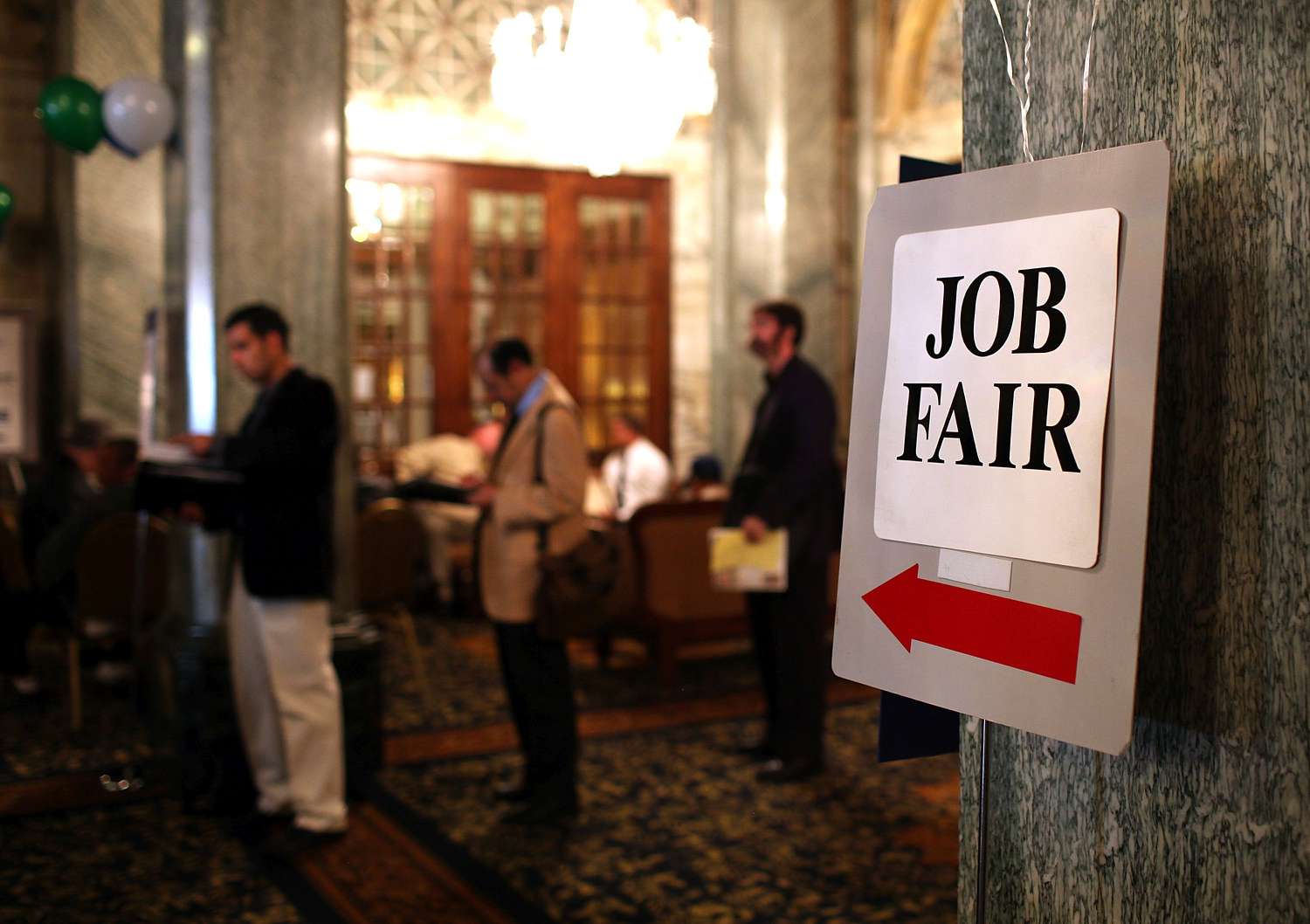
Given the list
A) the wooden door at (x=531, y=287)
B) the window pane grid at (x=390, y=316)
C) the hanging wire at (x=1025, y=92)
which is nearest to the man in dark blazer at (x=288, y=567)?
the hanging wire at (x=1025, y=92)

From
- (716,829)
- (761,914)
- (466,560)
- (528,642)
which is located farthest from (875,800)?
(466,560)

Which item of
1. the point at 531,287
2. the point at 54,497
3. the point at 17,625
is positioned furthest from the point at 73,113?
the point at 531,287

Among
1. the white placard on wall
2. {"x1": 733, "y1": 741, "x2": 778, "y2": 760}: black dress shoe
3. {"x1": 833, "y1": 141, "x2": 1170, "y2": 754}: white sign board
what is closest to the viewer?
{"x1": 833, "y1": 141, "x2": 1170, "y2": 754}: white sign board

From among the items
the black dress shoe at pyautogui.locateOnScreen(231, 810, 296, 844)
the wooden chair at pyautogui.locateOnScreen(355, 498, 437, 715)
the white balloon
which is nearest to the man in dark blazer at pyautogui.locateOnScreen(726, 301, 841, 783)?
the black dress shoe at pyautogui.locateOnScreen(231, 810, 296, 844)

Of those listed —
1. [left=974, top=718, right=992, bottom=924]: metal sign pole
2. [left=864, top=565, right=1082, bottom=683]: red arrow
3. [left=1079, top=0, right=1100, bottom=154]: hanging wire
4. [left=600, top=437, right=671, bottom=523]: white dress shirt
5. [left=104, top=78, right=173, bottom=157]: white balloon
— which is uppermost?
[left=104, top=78, right=173, bottom=157]: white balloon

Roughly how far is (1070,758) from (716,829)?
8.57 ft

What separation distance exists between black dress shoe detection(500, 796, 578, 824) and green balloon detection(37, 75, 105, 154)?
3149mm

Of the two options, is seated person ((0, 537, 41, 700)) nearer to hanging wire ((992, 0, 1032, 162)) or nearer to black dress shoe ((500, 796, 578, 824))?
black dress shoe ((500, 796, 578, 824))

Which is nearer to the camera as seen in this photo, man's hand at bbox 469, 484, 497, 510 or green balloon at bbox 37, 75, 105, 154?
man's hand at bbox 469, 484, 497, 510

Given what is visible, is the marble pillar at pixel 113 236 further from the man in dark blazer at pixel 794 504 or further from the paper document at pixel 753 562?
the paper document at pixel 753 562

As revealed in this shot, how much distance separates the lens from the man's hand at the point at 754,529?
4238 mm

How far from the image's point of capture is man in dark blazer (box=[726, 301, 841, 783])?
436 cm

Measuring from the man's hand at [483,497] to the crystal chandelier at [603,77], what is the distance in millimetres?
4053

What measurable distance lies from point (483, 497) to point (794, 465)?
1141mm
